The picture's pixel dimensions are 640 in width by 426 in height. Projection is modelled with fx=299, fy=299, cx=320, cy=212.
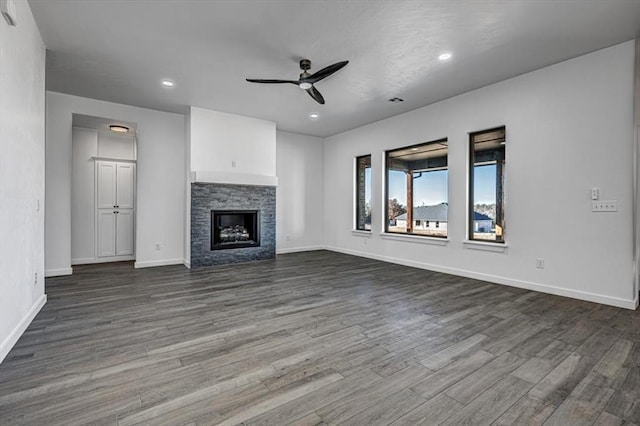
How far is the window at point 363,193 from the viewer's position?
688 cm

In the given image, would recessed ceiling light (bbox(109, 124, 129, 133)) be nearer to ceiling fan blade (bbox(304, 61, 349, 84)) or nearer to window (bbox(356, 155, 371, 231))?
ceiling fan blade (bbox(304, 61, 349, 84))

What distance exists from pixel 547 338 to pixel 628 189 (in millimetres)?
2085

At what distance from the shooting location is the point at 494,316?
3021 mm

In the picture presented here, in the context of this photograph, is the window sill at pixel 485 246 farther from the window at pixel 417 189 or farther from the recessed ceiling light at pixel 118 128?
the recessed ceiling light at pixel 118 128

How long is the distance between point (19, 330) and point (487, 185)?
5.73m

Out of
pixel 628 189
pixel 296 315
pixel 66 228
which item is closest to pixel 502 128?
pixel 628 189

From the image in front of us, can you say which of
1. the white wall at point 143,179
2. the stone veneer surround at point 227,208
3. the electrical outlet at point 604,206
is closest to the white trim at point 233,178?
the stone veneer surround at point 227,208

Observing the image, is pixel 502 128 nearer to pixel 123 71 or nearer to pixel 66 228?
pixel 123 71

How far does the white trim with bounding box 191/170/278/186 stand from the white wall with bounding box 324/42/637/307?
10.8 feet

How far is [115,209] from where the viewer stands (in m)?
6.12

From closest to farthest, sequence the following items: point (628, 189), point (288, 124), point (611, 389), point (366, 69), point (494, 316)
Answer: point (611, 389) → point (494, 316) → point (628, 189) → point (366, 69) → point (288, 124)

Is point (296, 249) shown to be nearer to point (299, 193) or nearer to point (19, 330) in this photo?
point (299, 193)

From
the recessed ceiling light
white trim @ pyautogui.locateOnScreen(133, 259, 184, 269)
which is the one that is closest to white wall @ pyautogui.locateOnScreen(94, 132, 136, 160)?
the recessed ceiling light

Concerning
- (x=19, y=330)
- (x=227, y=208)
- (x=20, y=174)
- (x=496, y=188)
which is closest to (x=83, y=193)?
(x=227, y=208)
